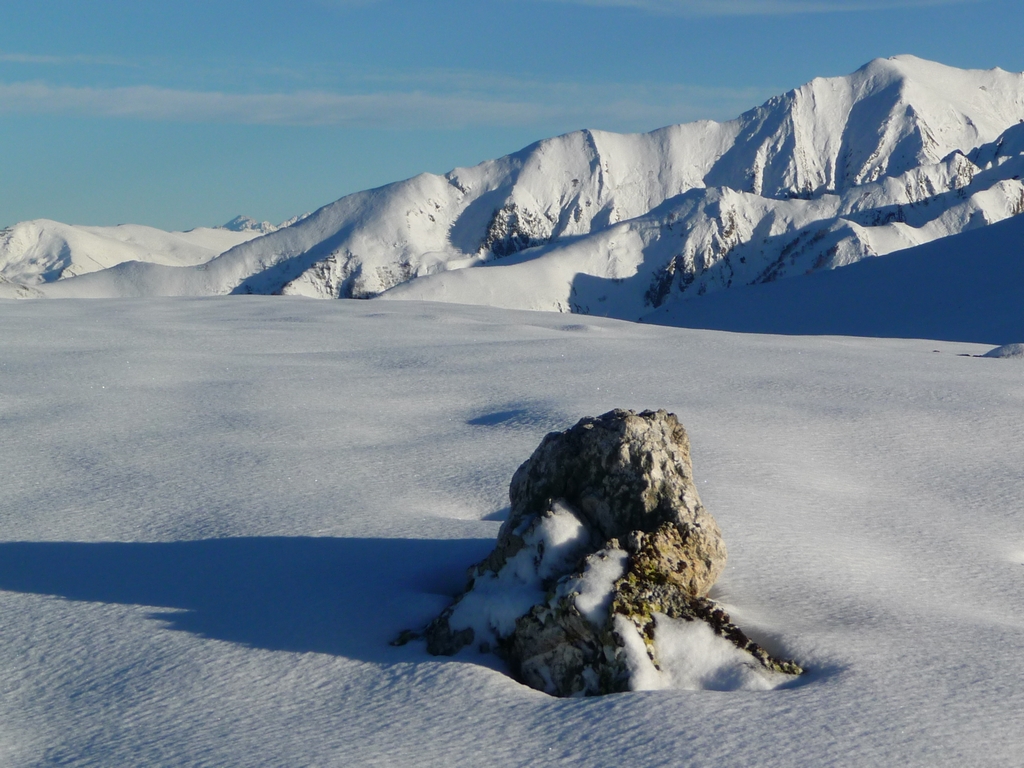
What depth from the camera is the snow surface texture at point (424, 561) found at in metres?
3.54

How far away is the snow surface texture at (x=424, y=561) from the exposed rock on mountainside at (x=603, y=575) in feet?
0.59

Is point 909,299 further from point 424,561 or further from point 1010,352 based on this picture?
point 424,561

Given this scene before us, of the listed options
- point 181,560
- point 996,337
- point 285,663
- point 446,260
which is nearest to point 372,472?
point 181,560

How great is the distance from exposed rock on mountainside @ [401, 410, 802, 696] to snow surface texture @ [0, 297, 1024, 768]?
0.18 meters

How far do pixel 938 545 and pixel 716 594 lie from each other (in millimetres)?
1684

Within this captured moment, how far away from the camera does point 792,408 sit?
9.22 meters

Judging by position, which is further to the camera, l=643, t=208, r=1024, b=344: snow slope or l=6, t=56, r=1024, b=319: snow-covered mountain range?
l=6, t=56, r=1024, b=319: snow-covered mountain range

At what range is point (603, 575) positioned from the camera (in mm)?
4230

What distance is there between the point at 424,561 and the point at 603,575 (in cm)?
122

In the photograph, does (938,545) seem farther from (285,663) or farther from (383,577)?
(285,663)

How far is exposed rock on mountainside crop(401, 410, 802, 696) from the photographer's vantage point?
401cm

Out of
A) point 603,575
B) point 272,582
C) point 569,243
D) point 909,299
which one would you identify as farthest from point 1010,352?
point 569,243

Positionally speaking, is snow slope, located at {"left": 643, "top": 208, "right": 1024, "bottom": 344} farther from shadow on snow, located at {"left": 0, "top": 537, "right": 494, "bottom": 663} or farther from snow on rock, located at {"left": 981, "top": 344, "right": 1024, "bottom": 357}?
shadow on snow, located at {"left": 0, "top": 537, "right": 494, "bottom": 663}

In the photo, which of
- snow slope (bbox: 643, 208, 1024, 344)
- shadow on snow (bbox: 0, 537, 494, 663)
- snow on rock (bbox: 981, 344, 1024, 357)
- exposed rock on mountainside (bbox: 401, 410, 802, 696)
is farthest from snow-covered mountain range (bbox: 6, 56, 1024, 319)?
exposed rock on mountainside (bbox: 401, 410, 802, 696)
